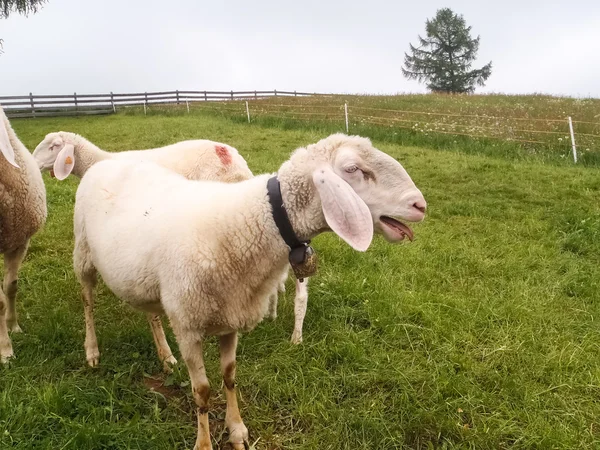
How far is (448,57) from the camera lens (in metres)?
38.6

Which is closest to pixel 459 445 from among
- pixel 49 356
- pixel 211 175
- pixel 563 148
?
pixel 49 356

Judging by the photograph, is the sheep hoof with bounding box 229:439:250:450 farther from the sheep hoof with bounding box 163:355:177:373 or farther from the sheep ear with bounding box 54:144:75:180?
the sheep ear with bounding box 54:144:75:180

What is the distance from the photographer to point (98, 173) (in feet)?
10.5

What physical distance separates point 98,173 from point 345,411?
2.24 m

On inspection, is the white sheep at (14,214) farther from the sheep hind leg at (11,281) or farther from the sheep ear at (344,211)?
the sheep ear at (344,211)

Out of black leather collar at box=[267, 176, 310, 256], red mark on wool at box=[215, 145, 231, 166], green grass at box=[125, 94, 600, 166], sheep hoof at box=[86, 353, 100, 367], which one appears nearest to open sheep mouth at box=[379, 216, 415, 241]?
black leather collar at box=[267, 176, 310, 256]

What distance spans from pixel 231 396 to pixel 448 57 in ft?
134

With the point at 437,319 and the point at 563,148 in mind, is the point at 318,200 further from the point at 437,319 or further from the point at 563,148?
the point at 563,148

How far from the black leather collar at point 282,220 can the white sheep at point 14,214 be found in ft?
6.20

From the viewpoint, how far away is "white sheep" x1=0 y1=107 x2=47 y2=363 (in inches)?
128

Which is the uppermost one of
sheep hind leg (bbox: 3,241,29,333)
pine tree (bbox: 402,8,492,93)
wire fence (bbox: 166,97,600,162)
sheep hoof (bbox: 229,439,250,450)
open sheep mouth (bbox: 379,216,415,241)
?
pine tree (bbox: 402,8,492,93)

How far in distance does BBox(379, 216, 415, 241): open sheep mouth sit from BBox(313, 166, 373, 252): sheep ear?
0.65 feet

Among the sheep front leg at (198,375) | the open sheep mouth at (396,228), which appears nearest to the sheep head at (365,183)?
the open sheep mouth at (396,228)

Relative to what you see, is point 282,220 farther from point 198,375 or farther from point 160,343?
point 160,343
